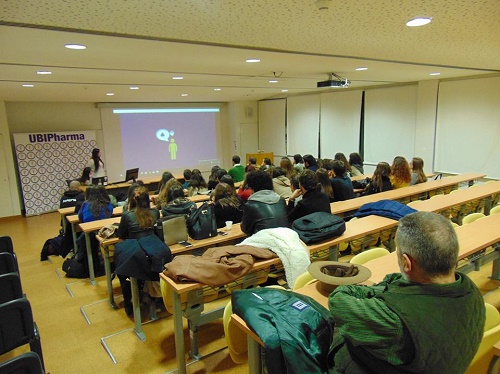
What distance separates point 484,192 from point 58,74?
583cm

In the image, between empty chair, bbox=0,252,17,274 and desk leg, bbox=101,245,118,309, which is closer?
empty chair, bbox=0,252,17,274

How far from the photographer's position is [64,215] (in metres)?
5.25

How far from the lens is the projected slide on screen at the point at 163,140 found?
390 inches

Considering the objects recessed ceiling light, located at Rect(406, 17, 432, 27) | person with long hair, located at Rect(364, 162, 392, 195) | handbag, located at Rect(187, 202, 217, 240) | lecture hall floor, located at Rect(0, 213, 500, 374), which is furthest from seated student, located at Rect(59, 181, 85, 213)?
recessed ceiling light, located at Rect(406, 17, 432, 27)

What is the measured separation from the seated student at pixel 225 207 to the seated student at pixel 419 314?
8.98 feet

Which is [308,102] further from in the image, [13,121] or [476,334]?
[476,334]

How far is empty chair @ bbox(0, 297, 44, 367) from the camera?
199 centimetres

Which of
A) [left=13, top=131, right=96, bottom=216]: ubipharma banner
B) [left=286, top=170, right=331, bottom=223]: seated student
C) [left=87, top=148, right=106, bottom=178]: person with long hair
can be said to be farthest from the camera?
[left=87, top=148, right=106, bottom=178]: person with long hair

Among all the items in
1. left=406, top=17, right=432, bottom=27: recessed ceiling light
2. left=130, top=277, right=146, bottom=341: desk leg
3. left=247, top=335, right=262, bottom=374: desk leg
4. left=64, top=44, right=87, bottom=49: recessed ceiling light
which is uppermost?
left=64, top=44, right=87, bottom=49: recessed ceiling light

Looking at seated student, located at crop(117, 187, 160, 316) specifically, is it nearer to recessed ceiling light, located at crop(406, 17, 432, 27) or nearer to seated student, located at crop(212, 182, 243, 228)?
seated student, located at crop(212, 182, 243, 228)

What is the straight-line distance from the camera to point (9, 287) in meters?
2.46

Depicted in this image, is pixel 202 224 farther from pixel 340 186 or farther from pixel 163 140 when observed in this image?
pixel 163 140

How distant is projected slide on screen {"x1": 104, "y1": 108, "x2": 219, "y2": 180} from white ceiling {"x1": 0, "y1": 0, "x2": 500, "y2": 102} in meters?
5.20

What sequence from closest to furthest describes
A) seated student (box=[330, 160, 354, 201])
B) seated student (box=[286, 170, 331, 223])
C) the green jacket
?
1. the green jacket
2. seated student (box=[286, 170, 331, 223])
3. seated student (box=[330, 160, 354, 201])
